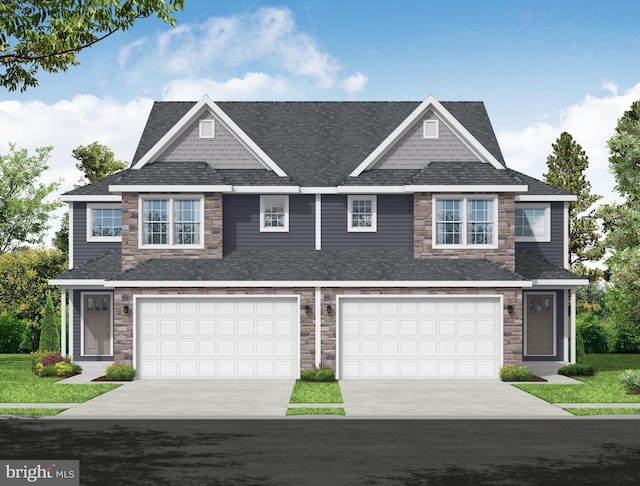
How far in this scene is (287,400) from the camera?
22094 mm

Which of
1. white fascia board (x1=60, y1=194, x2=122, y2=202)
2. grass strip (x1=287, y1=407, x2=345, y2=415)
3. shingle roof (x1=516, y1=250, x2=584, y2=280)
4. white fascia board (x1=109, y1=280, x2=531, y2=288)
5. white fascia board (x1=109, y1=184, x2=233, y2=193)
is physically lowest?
grass strip (x1=287, y1=407, x2=345, y2=415)

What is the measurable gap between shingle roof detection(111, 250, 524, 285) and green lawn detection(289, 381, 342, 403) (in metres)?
3.48

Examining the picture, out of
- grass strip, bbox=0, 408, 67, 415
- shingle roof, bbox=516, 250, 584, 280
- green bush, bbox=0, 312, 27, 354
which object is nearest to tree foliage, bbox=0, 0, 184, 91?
grass strip, bbox=0, 408, 67, 415

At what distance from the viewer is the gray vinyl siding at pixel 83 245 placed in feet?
105

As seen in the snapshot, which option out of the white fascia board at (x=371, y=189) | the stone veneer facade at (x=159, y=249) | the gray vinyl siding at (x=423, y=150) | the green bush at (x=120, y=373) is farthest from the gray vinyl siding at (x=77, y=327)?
the gray vinyl siding at (x=423, y=150)

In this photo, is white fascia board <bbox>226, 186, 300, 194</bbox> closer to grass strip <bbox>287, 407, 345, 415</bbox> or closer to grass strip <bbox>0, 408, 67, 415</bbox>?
grass strip <bbox>287, 407, 345, 415</bbox>

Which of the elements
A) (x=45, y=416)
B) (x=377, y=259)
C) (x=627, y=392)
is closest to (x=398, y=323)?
(x=377, y=259)

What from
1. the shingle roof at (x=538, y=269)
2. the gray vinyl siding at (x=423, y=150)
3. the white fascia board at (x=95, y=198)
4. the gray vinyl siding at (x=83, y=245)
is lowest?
the shingle roof at (x=538, y=269)

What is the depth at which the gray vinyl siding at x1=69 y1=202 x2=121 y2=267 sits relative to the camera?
32.1 meters

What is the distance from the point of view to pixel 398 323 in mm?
27484

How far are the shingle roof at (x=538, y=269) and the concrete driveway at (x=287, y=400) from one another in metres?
4.94

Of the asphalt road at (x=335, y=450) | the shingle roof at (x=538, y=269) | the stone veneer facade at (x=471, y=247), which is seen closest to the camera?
the asphalt road at (x=335, y=450)

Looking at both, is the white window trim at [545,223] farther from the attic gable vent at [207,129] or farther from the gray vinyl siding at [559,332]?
the attic gable vent at [207,129]

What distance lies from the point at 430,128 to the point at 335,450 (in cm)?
1790
